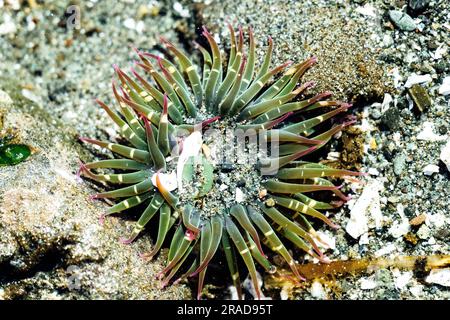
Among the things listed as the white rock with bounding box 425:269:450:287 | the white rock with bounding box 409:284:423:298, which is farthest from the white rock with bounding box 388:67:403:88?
the white rock with bounding box 409:284:423:298

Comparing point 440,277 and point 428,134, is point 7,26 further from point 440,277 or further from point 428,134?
point 440,277

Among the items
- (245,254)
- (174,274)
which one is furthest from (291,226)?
(174,274)

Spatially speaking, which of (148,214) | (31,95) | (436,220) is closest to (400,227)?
(436,220)

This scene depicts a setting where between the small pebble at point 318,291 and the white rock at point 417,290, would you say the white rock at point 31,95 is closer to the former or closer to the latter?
the small pebble at point 318,291

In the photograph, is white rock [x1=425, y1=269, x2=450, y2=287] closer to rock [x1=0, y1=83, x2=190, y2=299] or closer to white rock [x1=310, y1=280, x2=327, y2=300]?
white rock [x1=310, y1=280, x2=327, y2=300]

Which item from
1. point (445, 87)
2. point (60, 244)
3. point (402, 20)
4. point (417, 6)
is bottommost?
point (60, 244)

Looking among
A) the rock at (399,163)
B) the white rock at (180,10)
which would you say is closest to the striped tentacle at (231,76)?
the white rock at (180,10)

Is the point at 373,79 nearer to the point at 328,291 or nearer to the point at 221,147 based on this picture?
the point at 221,147
